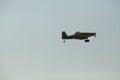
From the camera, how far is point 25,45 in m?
3.39

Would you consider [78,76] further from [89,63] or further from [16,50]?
[16,50]

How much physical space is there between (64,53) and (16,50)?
713mm

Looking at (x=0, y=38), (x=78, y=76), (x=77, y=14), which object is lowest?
(x=78, y=76)

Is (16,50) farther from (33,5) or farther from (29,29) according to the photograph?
(33,5)

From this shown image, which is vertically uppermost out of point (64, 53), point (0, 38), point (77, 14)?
point (77, 14)

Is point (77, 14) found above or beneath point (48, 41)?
above

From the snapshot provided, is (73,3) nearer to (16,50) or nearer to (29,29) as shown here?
(29,29)

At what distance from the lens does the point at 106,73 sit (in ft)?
11.5

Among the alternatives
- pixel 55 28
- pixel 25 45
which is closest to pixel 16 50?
pixel 25 45

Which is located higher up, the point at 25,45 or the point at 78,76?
the point at 25,45

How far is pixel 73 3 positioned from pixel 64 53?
784 mm

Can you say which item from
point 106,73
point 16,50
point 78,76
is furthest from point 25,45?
point 106,73

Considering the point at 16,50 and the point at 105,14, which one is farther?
the point at 105,14

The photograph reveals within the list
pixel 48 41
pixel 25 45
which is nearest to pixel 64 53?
pixel 48 41
